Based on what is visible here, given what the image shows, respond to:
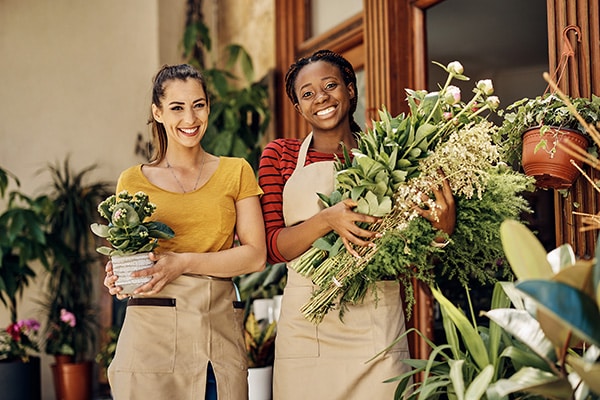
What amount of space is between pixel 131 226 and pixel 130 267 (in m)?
0.12

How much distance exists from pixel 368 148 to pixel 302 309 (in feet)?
1.74

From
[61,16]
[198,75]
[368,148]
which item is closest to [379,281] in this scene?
[368,148]

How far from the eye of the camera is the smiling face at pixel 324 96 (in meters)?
2.42

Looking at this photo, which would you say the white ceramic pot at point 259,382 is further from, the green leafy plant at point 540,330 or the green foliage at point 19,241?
the green foliage at point 19,241

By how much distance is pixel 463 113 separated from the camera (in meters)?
2.20

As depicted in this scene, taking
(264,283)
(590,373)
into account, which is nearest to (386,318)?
(590,373)

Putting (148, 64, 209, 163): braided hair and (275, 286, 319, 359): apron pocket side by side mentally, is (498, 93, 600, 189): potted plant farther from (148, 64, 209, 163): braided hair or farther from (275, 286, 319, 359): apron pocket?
(148, 64, 209, 163): braided hair

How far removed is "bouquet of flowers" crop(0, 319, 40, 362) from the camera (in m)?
5.26

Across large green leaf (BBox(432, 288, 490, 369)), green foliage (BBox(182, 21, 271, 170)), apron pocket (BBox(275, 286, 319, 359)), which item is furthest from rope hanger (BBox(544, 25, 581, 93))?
green foliage (BBox(182, 21, 271, 170))

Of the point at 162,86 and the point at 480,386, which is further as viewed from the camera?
the point at 162,86

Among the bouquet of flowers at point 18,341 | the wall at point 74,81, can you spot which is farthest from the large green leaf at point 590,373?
the wall at point 74,81

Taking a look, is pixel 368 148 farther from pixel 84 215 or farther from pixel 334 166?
pixel 84 215

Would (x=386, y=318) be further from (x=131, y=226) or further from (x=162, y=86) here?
(x=162, y=86)

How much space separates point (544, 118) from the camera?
245 centimetres
